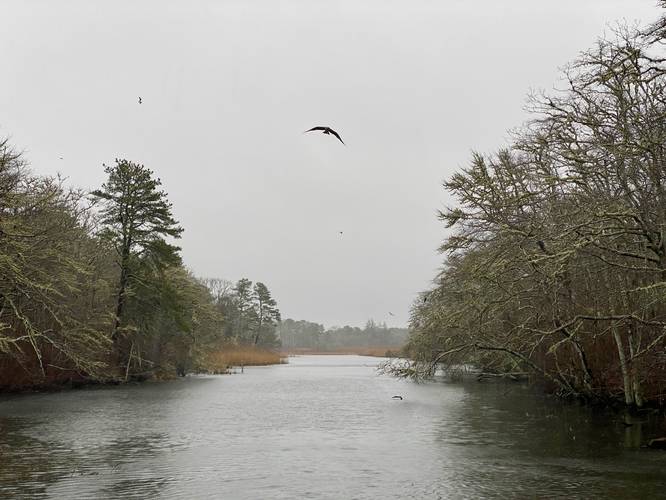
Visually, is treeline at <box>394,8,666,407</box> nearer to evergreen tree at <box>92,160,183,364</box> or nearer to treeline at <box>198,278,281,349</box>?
evergreen tree at <box>92,160,183,364</box>

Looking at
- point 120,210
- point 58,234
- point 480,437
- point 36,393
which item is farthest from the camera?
point 120,210

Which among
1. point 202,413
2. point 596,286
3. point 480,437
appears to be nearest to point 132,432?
point 202,413

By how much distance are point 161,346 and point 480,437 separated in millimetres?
36105

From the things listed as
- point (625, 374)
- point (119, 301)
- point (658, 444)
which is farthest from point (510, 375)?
point (119, 301)

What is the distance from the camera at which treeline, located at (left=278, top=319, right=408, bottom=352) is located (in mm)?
170625

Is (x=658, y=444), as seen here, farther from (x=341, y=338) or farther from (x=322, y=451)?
(x=341, y=338)

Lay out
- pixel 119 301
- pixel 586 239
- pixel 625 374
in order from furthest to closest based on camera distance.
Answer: pixel 119 301
pixel 625 374
pixel 586 239

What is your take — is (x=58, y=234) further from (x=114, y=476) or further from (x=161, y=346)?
(x=161, y=346)

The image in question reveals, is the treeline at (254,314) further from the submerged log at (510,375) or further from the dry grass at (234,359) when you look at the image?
the submerged log at (510,375)

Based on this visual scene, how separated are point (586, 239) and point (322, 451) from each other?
9.27m

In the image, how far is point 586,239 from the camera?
1609cm

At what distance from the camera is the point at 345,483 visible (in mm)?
13422

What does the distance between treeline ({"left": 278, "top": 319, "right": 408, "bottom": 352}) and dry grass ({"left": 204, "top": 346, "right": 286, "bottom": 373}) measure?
79.7 m

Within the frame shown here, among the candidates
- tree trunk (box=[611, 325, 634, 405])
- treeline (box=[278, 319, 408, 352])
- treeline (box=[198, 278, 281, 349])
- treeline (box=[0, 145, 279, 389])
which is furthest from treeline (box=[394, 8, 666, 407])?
treeline (box=[278, 319, 408, 352])
